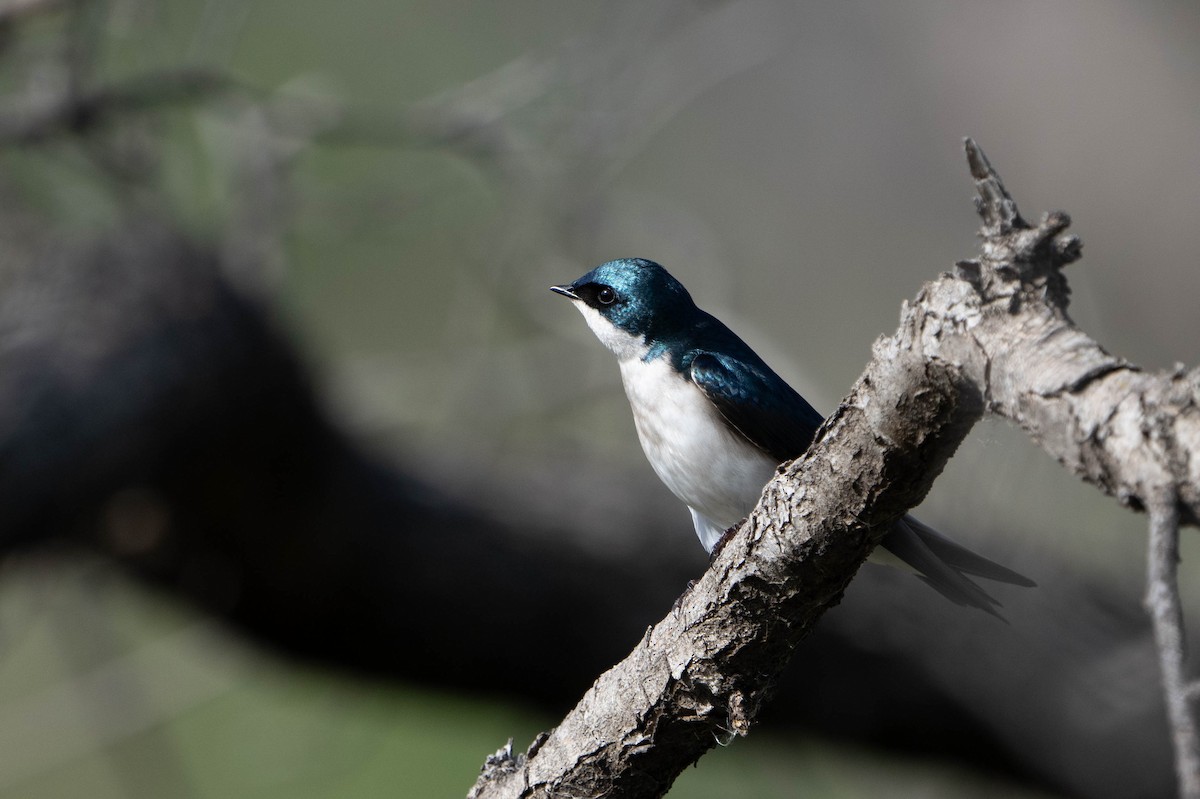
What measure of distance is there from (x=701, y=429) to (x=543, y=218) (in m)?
2.99

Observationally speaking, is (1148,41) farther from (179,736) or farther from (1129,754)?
(179,736)

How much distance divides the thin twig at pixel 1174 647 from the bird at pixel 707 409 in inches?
56.9

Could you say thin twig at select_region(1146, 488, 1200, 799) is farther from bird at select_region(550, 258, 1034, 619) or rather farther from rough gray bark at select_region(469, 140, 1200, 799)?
bird at select_region(550, 258, 1034, 619)

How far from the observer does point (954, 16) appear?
5.95 meters

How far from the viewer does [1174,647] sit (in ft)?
2.44

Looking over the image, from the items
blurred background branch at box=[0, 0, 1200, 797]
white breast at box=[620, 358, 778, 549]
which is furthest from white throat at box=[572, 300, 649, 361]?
blurred background branch at box=[0, 0, 1200, 797]

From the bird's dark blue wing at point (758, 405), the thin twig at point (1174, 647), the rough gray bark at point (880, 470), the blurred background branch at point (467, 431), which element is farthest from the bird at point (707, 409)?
the thin twig at point (1174, 647)

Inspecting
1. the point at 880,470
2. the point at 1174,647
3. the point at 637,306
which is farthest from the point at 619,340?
the point at 1174,647

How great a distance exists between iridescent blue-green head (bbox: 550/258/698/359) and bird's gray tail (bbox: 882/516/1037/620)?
824mm

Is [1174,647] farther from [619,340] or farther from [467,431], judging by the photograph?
[467,431]

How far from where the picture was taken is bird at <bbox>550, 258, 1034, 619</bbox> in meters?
2.48

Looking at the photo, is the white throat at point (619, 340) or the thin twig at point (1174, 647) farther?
the white throat at point (619, 340)

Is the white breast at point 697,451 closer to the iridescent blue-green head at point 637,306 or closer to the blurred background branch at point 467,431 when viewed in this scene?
the iridescent blue-green head at point 637,306

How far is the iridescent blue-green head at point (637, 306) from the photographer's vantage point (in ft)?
9.37
